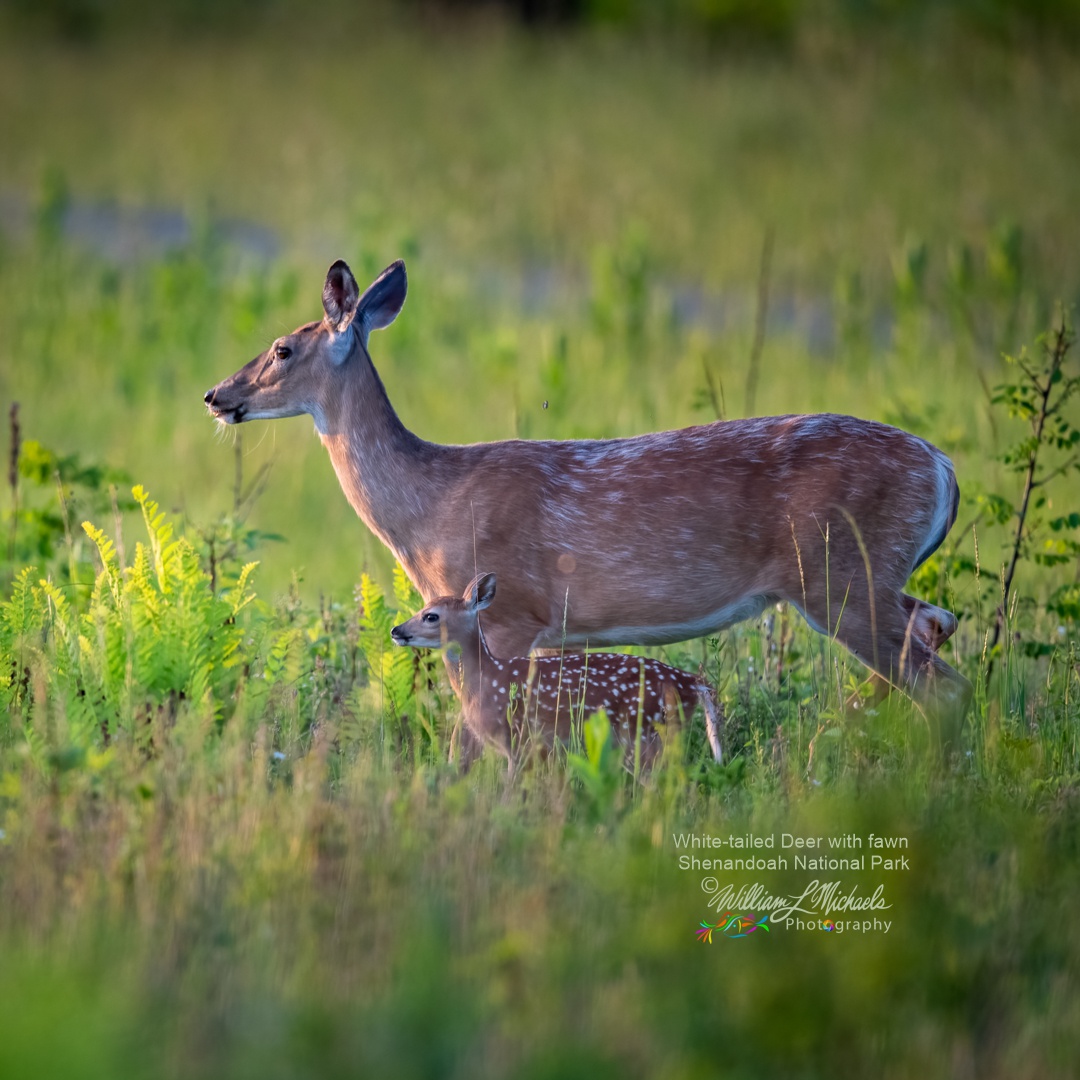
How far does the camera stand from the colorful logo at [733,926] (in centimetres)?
421

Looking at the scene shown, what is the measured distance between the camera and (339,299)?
668cm

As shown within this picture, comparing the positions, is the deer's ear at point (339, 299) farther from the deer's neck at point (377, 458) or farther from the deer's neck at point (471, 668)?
the deer's neck at point (471, 668)

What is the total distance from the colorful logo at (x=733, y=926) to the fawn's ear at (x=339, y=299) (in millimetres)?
3218

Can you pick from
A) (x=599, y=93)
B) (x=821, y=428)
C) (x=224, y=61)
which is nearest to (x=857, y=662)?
(x=821, y=428)

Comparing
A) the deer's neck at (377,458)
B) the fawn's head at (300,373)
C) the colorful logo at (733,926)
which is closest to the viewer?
the colorful logo at (733,926)

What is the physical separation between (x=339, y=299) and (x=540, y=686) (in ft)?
5.98

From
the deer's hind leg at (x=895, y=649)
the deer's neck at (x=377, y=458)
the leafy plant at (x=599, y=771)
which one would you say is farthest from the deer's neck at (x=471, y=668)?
the deer's hind leg at (x=895, y=649)

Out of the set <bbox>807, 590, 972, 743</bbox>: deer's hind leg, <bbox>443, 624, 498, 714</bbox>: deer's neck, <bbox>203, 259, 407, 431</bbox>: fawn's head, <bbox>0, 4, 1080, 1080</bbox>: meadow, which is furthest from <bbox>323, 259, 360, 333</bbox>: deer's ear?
<bbox>807, 590, 972, 743</bbox>: deer's hind leg

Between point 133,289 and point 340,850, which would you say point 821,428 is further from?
point 133,289

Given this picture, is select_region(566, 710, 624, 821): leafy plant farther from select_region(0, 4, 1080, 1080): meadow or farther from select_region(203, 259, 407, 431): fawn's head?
select_region(203, 259, 407, 431): fawn's head

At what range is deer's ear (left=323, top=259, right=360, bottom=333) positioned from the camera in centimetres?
660

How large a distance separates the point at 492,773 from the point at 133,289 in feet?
44.3

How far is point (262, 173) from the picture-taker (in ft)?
76.8

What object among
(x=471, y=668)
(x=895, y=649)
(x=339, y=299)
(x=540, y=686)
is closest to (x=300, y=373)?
(x=339, y=299)
